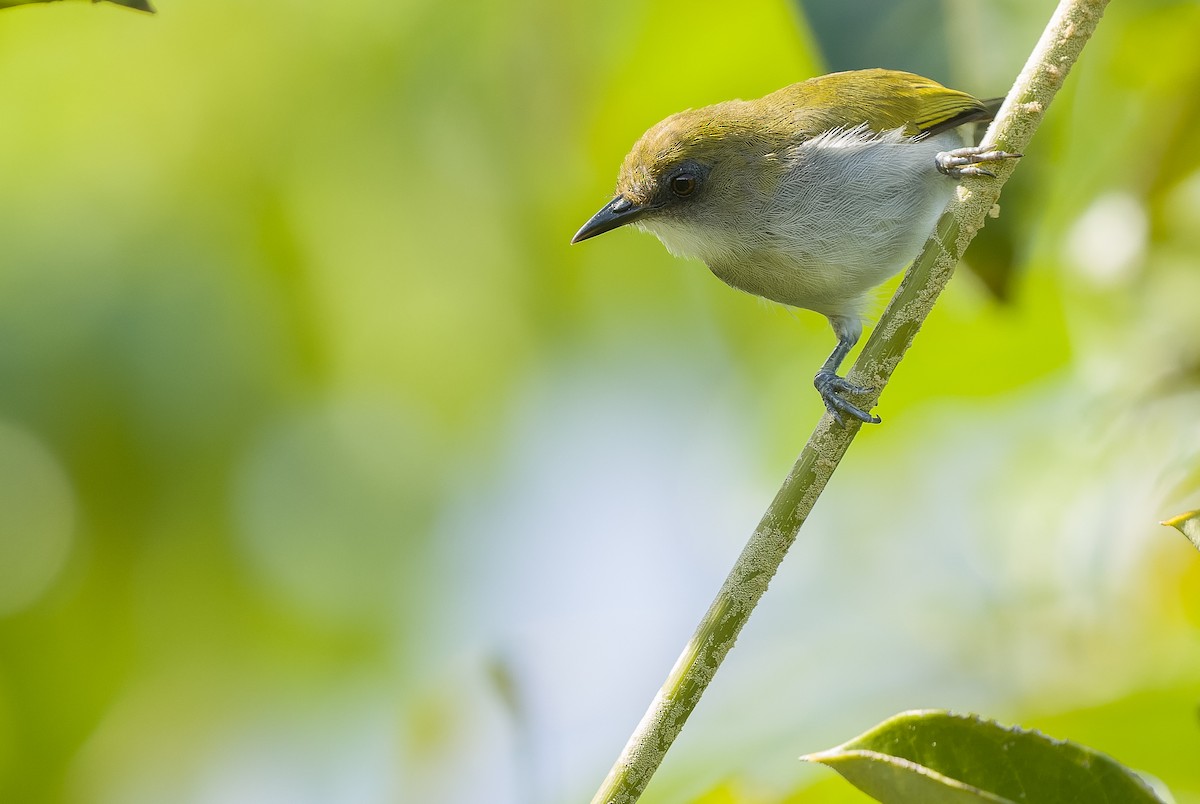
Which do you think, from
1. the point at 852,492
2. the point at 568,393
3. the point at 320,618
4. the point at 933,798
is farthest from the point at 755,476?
the point at 933,798

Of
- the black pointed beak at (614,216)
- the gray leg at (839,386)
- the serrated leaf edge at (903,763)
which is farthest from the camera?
the black pointed beak at (614,216)

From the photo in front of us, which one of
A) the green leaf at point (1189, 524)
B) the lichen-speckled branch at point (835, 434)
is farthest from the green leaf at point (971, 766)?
the green leaf at point (1189, 524)

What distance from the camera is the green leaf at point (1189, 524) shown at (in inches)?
46.1

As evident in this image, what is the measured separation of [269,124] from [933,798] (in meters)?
2.87

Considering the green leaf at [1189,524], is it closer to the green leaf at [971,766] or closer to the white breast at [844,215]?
the green leaf at [971,766]

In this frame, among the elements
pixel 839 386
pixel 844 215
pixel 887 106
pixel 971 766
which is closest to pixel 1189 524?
pixel 971 766

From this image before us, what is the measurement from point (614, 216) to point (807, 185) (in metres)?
0.43

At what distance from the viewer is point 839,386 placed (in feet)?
5.49

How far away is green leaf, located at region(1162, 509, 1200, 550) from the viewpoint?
1.17 m

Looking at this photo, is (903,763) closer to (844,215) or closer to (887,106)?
(844,215)

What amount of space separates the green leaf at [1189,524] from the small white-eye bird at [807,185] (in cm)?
130

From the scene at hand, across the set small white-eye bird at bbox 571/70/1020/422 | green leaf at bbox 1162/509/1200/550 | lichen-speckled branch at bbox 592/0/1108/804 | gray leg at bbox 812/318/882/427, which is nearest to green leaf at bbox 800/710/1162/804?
lichen-speckled branch at bbox 592/0/1108/804

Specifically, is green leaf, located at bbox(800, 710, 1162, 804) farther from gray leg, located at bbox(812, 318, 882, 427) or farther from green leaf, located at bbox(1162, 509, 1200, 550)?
gray leg, located at bbox(812, 318, 882, 427)

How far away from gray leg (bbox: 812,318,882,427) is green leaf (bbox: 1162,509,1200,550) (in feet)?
1.17
